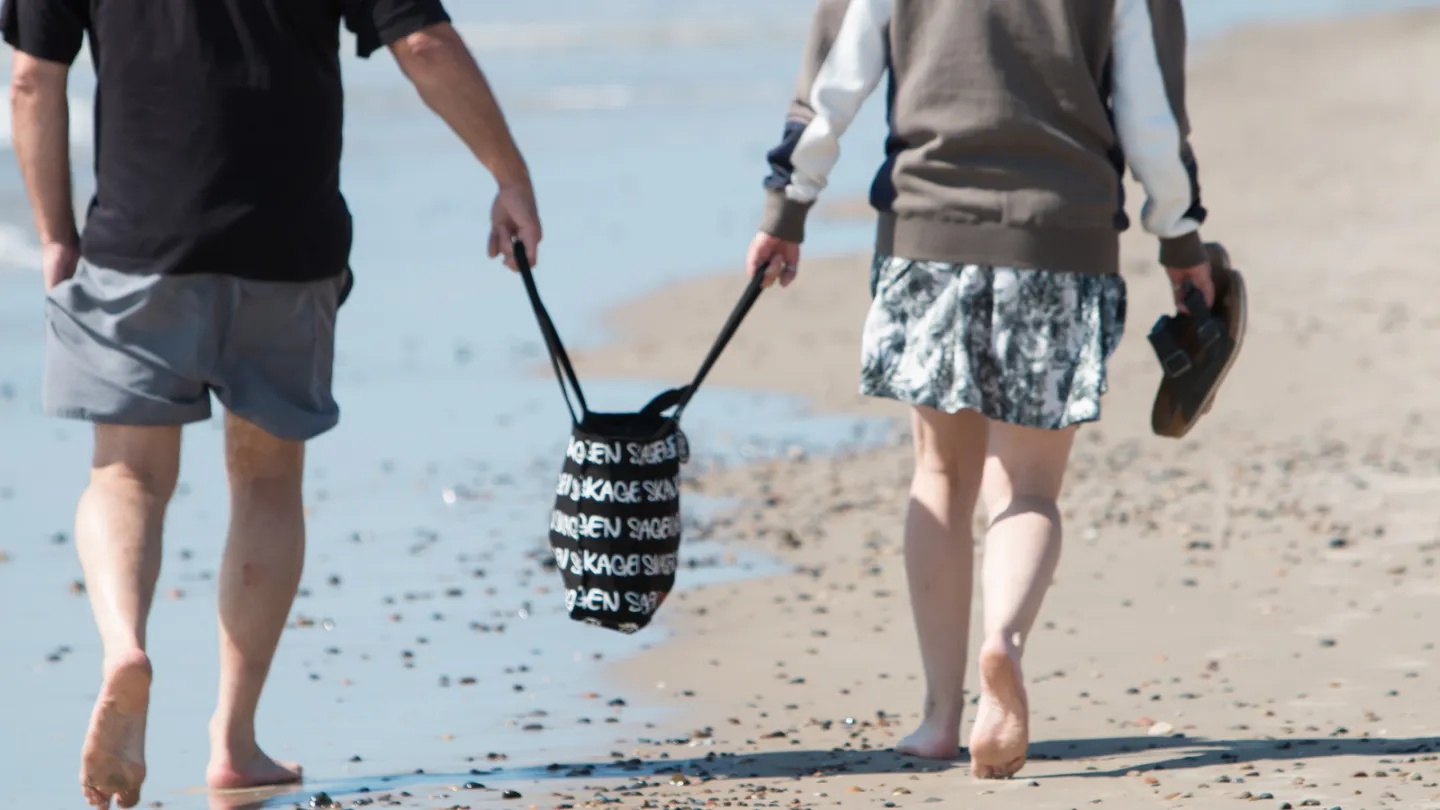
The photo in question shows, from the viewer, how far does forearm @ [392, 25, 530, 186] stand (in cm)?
356

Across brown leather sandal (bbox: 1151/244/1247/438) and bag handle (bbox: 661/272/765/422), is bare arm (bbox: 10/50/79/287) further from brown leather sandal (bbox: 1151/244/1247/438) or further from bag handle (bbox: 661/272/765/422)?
brown leather sandal (bbox: 1151/244/1247/438)

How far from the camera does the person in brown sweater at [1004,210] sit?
362cm

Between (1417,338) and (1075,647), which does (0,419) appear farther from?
(1417,338)

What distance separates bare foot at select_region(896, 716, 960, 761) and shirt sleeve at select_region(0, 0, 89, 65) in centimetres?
189

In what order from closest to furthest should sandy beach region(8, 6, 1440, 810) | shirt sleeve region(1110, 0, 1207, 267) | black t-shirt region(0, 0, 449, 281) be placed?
black t-shirt region(0, 0, 449, 281) → shirt sleeve region(1110, 0, 1207, 267) → sandy beach region(8, 6, 1440, 810)

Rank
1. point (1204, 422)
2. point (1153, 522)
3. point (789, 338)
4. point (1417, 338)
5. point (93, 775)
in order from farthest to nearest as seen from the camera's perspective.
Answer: point (789, 338) < point (1417, 338) < point (1204, 422) < point (1153, 522) < point (93, 775)

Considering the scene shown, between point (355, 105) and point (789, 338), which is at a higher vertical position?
point (355, 105)

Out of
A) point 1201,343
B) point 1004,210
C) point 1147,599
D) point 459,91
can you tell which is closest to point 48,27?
point 459,91

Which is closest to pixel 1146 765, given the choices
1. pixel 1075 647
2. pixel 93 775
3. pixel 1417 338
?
pixel 1075 647

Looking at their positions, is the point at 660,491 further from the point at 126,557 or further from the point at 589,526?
the point at 126,557

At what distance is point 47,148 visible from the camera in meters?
3.50

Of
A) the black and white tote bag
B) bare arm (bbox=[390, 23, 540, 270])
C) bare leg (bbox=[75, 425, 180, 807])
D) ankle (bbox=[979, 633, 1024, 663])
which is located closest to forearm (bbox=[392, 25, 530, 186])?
bare arm (bbox=[390, 23, 540, 270])

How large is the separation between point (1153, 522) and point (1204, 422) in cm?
136

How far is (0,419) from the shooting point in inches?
286
